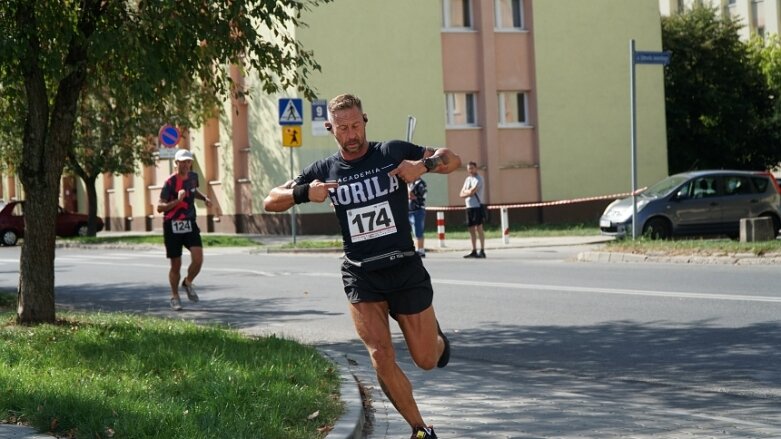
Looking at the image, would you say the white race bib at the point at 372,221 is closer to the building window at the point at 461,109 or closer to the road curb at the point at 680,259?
the road curb at the point at 680,259

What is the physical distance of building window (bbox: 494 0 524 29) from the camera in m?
39.1

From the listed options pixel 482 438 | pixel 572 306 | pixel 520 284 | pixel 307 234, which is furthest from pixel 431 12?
pixel 482 438

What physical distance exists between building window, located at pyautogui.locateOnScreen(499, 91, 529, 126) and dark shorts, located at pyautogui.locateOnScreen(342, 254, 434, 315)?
32.9 metres

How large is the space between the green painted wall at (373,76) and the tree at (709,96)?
42.3 feet

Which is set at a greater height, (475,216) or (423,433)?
(475,216)

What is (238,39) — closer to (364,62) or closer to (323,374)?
(323,374)

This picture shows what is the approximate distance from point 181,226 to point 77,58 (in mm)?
3303

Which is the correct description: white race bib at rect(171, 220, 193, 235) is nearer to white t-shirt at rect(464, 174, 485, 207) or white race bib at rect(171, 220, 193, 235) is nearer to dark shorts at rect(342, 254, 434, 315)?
dark shorts at rect(342, 254, 434, 315)

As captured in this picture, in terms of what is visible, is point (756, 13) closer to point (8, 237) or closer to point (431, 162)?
point (8, 237)

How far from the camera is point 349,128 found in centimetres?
640

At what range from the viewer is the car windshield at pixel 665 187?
2517 centimetres

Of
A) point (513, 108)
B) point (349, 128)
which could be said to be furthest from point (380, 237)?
point (513, 108)

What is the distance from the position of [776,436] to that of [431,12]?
3224 cm

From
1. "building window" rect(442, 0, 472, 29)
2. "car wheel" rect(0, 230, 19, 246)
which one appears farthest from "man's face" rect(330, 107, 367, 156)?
"car wheel" rect(0, 230, 19, 246)
